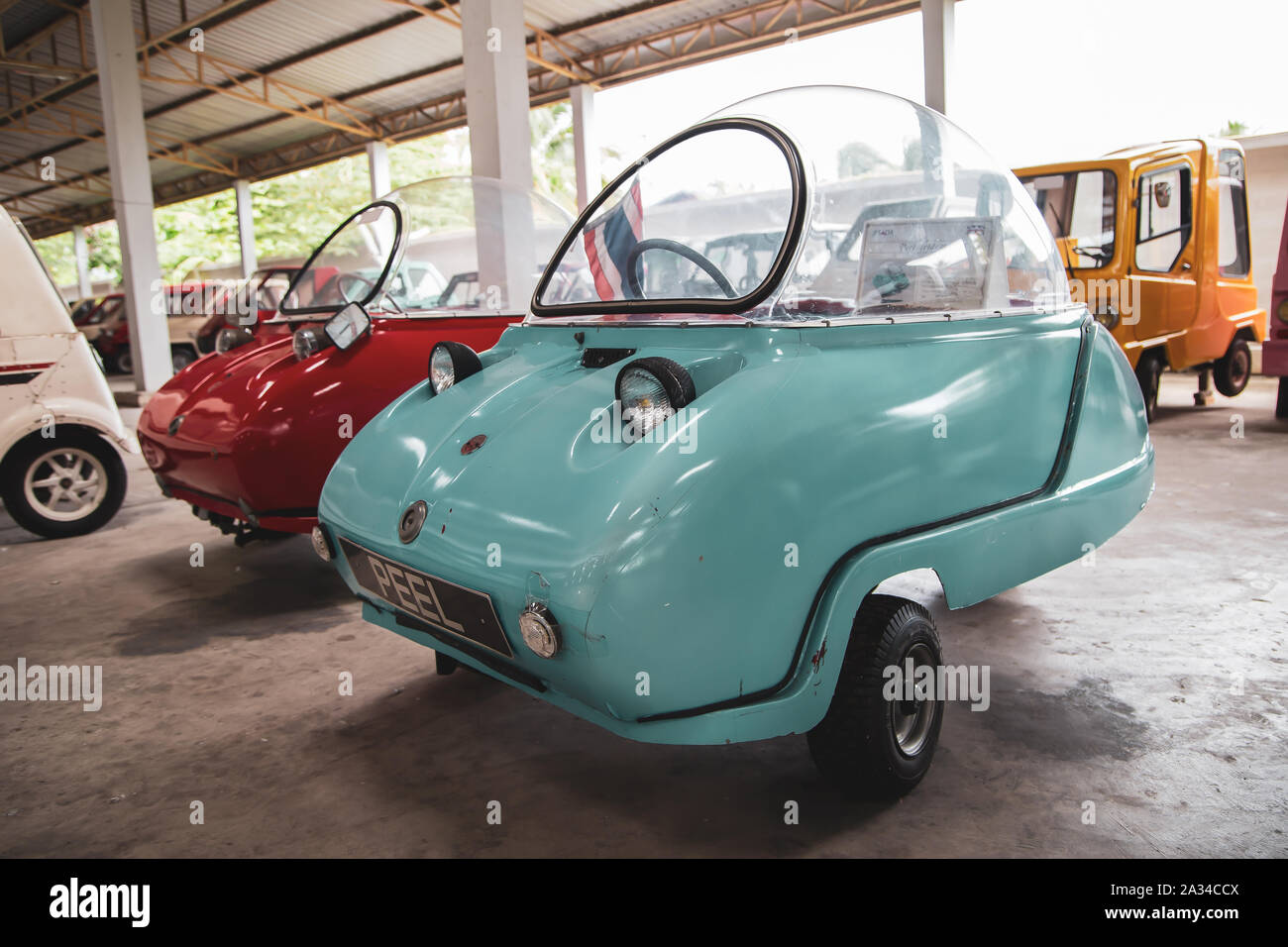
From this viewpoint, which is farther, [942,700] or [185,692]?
[185,692]

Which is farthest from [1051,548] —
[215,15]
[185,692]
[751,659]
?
[215,15]

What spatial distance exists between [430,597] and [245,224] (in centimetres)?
2119

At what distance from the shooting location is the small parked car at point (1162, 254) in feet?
22.1

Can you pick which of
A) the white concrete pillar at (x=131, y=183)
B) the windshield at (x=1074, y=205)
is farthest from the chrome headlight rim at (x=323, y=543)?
the white concrete pillar at (x=131, y=183)

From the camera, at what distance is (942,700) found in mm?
2201

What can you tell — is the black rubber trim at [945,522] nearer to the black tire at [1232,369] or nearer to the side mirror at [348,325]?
the side mirror at [348,325]

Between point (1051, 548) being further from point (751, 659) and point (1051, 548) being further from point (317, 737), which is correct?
point (317, 737)

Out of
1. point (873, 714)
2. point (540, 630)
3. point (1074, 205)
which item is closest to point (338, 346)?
point (540, 630)

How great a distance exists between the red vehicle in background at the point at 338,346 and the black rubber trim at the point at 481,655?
1.72m

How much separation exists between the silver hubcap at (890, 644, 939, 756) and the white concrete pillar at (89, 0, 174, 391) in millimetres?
10689

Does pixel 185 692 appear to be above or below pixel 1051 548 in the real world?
below

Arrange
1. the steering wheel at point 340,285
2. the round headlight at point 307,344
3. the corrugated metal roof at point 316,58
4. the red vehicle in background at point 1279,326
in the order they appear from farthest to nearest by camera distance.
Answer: the corrugated metal roof at point 316,58
the red vehicle in background at point 1279,326
the steering wheel at point 340,285
the round headlight at point 307,344
